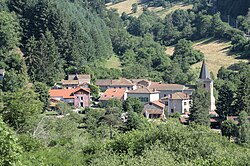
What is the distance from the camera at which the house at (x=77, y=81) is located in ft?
168

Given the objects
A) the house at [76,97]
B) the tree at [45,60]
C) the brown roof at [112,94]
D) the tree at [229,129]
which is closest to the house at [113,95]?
the brown roof at [112,94]

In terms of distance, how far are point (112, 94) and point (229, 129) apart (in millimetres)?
12923

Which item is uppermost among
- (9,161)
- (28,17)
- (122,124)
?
(28,17)

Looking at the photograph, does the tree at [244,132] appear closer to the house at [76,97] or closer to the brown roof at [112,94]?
the brown roof at [112,94]

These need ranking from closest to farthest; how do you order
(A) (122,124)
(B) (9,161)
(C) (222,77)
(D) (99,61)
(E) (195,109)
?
(B) (9,161) → (A) (122,124) → (E) (195,109) → (C) (222,77) → (D) (99,61)

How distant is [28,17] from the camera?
59.6m

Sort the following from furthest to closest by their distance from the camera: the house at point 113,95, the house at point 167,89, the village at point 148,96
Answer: the house at point 167,89 → the house at point 113,95 → the village at point 148,96

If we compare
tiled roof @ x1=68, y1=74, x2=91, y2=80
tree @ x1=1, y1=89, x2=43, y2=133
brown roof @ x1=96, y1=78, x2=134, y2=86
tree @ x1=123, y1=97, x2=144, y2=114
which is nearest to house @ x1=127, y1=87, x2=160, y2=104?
tree @ x1=123, y1=97, x2=144, y2=114

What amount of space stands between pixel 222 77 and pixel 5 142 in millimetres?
48304

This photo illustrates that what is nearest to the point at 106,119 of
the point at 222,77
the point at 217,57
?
the point at 222,77

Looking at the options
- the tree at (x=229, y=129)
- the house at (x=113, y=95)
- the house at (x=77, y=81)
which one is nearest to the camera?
the tree at (x=229, y=129)

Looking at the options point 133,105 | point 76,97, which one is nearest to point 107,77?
point 76,97

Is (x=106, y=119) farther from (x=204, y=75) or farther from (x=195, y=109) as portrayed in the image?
(x=204, y=75)

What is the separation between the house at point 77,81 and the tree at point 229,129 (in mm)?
16537
